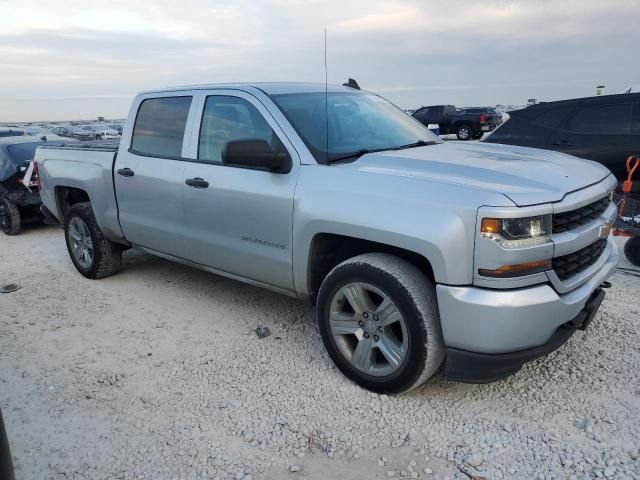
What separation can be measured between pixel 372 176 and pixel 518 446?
164cm

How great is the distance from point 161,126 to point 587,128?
5369 millimetres

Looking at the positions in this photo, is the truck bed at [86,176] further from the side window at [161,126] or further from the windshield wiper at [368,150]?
the windshield wiper at [368,150]

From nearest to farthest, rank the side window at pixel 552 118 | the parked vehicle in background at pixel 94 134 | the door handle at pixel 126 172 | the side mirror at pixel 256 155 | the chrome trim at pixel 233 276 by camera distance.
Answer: the side mirror at pixel 256 155 → the chrome trim at pixel 233 276 → the door handle at pixel 126 172 → the side window at pixel 552 118 → the parked vehicle in background at pixel 94 134

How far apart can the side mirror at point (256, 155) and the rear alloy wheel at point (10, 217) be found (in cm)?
628

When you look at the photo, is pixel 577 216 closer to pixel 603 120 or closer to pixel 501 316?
pixel 501 316

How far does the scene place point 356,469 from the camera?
2635mm

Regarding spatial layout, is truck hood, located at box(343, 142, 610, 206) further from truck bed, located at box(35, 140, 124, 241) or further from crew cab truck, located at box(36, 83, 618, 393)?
truck bed, located at box(35, 140, 124, 241)

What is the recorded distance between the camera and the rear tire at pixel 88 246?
5348mm

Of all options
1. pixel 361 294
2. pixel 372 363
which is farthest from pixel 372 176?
pixel 372 363

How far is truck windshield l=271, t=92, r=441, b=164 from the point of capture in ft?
11.7

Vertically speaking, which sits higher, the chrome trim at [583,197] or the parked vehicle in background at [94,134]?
the chrome trim at [583,197]

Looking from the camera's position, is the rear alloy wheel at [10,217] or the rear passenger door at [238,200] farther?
the rear alloy wheel at [10,217]

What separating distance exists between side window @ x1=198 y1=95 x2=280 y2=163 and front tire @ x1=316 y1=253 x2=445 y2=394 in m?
1.21

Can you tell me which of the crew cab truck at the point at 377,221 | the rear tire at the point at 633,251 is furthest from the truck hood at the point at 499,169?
the rear tire at the point at 633,251
